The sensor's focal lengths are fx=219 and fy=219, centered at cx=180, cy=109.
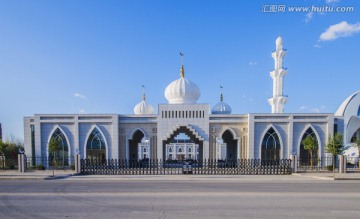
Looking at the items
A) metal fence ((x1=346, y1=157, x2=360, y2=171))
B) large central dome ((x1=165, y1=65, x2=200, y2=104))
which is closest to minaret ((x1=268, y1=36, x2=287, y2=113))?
metal fence ((x1=346, y1=157, x2=360, y2=171))

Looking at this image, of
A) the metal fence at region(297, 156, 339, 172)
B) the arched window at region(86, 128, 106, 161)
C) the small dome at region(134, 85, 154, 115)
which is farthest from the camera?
the small dome at region(134, 85, 154, 115)

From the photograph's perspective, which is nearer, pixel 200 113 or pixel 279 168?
pixel 279 168

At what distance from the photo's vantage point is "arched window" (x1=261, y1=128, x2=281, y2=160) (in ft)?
90.9

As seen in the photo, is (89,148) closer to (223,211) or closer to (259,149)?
(259,149)

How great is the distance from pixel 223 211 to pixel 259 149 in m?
21.9

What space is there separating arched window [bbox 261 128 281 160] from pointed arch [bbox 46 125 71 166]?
2473cm

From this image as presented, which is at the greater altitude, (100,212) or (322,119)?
(322,119)

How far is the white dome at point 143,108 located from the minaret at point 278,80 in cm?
2099

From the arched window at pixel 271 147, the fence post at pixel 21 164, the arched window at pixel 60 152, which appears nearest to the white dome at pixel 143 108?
the arched window at pixel 60 152

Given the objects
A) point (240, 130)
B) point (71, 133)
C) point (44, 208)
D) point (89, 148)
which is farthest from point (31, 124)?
point (240, 130)

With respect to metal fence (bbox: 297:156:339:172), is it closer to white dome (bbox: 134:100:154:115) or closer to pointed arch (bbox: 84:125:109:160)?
pointed arch (bbox: 84:125:109:160)

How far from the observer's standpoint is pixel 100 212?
7230mm

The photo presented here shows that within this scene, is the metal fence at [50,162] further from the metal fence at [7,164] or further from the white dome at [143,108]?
the white dome at [143,108]

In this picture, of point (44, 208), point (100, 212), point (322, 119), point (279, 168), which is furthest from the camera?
point (322, 119)
